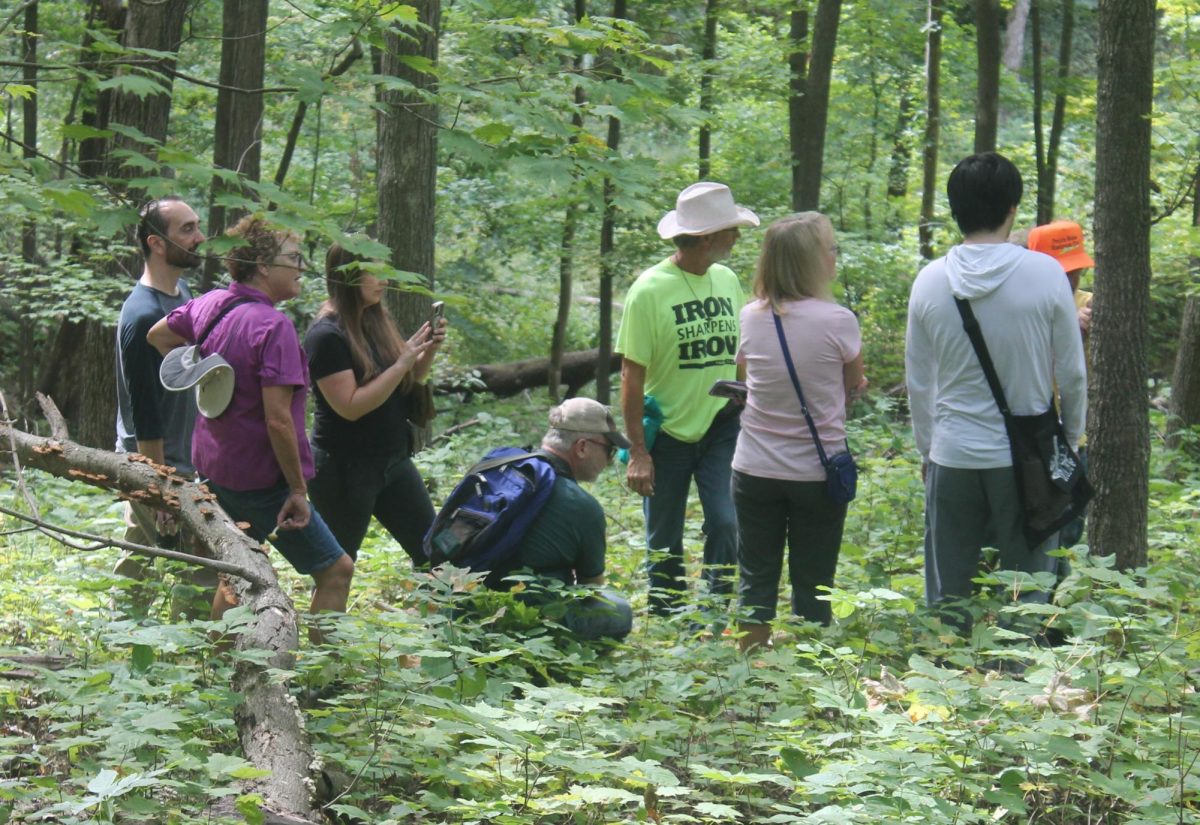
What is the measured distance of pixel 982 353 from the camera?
4180mm

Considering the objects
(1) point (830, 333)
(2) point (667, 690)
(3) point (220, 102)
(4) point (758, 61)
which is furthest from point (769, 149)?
(2) point (667, 690)

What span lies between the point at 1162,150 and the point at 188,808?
11.0 m

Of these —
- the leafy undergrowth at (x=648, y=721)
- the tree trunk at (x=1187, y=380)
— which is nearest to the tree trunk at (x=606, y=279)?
the tree trunk at (x=1187, y=380)

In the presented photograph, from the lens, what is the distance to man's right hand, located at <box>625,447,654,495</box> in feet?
17.6

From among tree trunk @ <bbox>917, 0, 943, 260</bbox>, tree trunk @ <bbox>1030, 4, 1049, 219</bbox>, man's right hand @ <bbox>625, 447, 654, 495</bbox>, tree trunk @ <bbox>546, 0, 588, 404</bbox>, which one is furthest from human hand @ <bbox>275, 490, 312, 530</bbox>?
tree trunk @ <bbox>917, 0, 943, 260</bbox>

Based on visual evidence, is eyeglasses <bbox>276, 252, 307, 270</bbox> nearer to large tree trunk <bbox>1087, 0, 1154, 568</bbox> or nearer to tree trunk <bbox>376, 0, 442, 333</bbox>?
tree trunk <bbox>376, 0, 442, 333</bbox>

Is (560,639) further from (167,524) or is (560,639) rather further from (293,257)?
(293,257)

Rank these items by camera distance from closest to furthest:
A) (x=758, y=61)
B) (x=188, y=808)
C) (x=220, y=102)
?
(x=188, y=808) < (x=220, y=102) < (x=758, y=61)

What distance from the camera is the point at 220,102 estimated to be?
35.1 feet

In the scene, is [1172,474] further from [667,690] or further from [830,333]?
[667,690]

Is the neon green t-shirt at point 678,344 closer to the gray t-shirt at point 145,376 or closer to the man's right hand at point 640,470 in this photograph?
the man's right hand at point 640,470

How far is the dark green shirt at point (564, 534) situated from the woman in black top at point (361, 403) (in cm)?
73

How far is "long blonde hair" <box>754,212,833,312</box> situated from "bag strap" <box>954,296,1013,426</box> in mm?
634

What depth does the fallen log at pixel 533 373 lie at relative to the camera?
15.7 m
